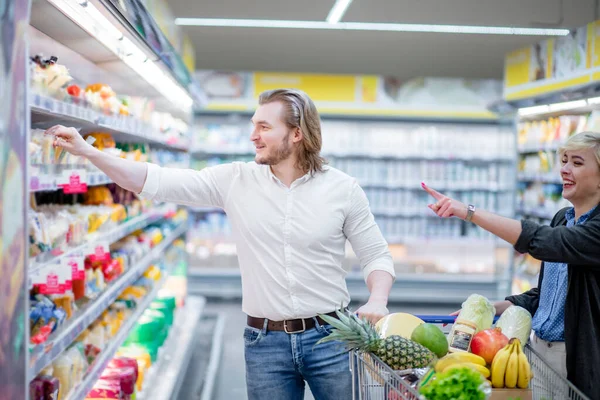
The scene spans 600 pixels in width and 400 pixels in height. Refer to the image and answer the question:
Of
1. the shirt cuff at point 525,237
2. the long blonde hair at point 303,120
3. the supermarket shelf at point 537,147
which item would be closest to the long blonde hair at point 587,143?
the shirt cuff at point 525,237

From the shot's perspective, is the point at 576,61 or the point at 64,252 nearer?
the point at 64,252

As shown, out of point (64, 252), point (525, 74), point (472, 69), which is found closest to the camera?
point (64, 252)

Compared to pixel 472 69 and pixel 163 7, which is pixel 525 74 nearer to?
pixel 472 69

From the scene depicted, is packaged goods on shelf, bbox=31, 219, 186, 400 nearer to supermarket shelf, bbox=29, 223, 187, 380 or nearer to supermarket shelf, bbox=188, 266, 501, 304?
supermarket shelf, bbox=29, 223, 187, 380

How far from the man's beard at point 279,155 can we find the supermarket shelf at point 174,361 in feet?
6.99

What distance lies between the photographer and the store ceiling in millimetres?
5484

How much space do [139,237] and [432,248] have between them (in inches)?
203

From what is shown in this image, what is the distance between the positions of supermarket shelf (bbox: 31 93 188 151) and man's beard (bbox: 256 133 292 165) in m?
0.77

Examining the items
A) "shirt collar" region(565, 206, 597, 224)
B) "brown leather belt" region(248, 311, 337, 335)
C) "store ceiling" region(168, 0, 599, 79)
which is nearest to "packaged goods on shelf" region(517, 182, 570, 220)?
"store ceiling" region(168, 0, 599, 79)

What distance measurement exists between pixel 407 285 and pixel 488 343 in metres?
6.74

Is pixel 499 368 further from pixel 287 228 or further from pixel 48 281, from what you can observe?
pixel 48 281

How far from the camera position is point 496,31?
6270mm

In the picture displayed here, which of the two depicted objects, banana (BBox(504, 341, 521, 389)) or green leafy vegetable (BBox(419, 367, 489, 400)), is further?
banana (BBox(504, 341, 521, 389))

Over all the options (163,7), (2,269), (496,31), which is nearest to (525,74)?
(496,31)
